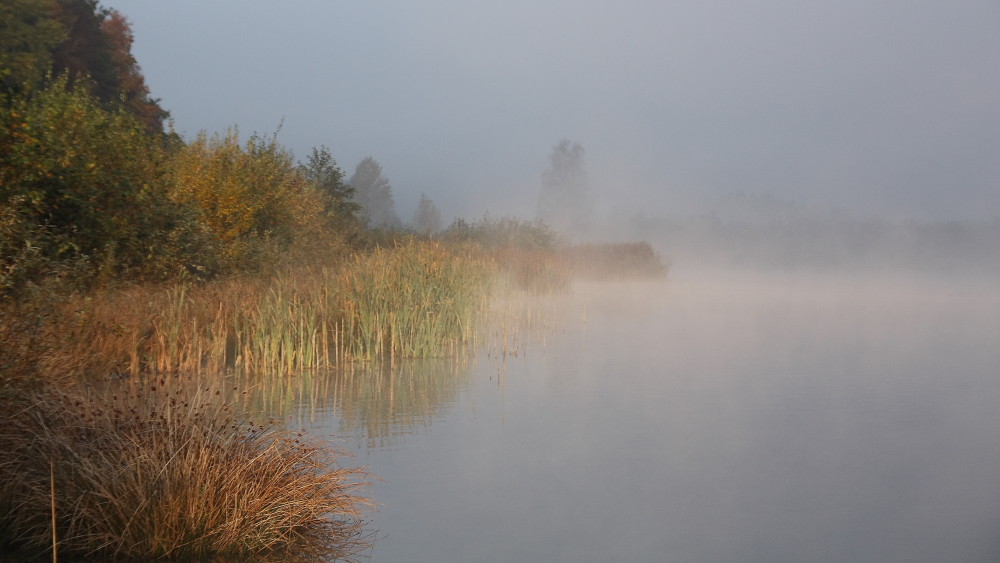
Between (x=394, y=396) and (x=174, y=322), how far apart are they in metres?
2.88

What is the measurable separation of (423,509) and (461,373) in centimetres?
528

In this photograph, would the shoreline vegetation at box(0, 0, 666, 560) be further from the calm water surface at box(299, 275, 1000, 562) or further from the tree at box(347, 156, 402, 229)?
→ the tree at box(347, 156, 402, 229)

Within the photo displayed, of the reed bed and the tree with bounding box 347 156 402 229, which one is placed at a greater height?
the tree with bounding box 347 156 402 229

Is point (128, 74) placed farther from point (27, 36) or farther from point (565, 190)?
point (565, 190)

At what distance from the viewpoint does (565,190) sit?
76.7 m

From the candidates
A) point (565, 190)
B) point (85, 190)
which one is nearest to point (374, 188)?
point (565, 190)

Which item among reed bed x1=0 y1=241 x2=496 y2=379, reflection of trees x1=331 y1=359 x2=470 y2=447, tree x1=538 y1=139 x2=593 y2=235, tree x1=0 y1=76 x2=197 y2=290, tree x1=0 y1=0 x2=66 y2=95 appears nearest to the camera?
reflection of trees x1=331 y1=359 x2=470 y2=447

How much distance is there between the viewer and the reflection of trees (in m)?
7.60

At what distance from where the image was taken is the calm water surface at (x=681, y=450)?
16.6 feet

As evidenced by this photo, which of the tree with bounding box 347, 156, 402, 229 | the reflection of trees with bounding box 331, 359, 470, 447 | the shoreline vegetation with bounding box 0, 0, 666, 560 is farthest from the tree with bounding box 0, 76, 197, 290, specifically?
the tree with bounding box 347, 156, 402, 229

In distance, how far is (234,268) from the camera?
47.6 ft

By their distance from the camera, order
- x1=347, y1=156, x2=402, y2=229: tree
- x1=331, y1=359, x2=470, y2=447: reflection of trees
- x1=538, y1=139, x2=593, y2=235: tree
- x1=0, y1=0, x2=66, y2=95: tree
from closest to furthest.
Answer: x1=331, y1=359, x2=470, y2=447: reflection of trees, x1=0, y1=0, x2=66, y2=95: tree, x1=538, y1=139, x2=593, y2=235: tree, x1=347, y1=156, x2=402, y2=229: tree

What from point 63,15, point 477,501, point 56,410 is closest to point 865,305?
point 477,501

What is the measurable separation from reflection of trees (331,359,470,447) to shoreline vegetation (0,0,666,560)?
629 millimetres
